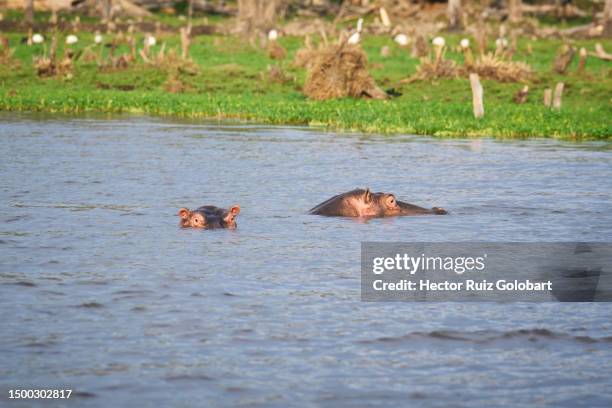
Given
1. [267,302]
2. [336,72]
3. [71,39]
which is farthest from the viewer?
[71,39]

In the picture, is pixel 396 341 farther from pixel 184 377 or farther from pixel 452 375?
pixel 184 377

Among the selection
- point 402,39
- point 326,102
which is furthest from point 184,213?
point 402,39

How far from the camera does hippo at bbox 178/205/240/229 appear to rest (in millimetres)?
11617

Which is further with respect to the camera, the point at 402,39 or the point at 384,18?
the point at 384,18

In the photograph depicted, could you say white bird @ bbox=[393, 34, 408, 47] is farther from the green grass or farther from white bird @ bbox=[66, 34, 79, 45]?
white bird @ bbox=[66, 34, 79, 45]

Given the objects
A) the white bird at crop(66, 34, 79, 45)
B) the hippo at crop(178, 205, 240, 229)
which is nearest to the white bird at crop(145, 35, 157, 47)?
the white bird at crop(66, 34, 79, 45)

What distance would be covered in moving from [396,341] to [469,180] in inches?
354

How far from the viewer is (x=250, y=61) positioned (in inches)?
1539

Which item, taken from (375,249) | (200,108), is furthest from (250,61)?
(375,249)

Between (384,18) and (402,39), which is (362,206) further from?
(384,18)

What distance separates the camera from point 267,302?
8.64 m
